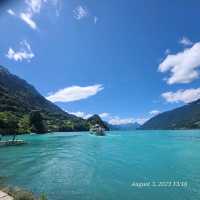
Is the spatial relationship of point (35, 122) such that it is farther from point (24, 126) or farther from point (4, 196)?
point (4, 196)

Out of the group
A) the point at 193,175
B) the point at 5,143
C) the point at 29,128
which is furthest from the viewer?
the point at 29,128

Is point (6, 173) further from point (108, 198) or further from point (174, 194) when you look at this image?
point (174, 194)

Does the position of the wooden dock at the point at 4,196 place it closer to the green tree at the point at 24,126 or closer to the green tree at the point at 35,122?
the green tree at the point at 24,126

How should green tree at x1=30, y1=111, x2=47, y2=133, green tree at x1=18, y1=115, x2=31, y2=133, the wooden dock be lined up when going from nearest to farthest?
the wooden dock, green tree at x1=18, y1=115, x2=31, y2=133, green tree at x1=30, y1=111, x2=47, y2=133

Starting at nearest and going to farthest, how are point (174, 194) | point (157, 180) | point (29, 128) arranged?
point (174, 194) < point (157, 180) < point (29, 128)

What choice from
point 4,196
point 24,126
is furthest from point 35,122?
point 4,196

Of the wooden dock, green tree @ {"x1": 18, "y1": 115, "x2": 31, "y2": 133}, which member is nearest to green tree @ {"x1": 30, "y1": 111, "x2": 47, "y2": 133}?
green tree @ {"x1": 18, "y1": 115, "x2": 31, "y2": 133}

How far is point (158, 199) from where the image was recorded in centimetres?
2169

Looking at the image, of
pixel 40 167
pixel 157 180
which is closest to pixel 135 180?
pixel 157 180

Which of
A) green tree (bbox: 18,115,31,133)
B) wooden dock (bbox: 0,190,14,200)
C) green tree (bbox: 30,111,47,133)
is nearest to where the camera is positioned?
wooden dock (bbox: 0,190,14,200)

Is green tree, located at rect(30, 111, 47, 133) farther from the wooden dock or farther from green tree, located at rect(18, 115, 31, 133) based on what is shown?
the wooden dock

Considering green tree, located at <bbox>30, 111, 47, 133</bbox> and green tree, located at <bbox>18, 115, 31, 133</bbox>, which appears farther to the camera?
green tree, located at <bbox>30, 111, 47, 133</bbox>

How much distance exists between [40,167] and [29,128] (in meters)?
157

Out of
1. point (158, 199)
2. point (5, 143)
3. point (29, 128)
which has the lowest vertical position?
point (158, 199)
